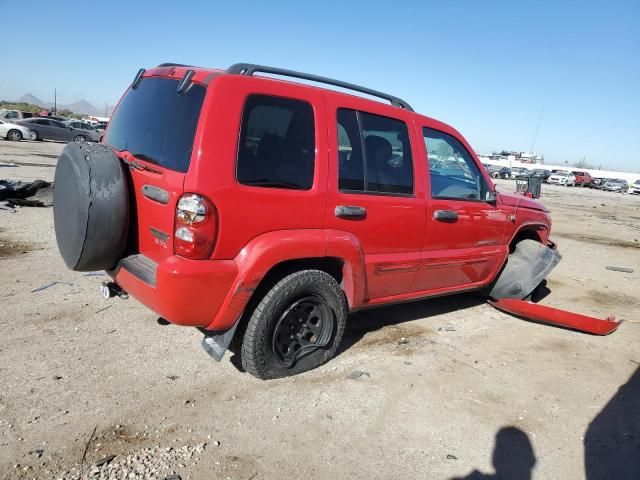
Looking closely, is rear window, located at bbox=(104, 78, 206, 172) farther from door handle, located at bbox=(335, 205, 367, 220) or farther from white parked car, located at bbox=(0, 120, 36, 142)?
white parked car, located at bbox=(0, 120, 36, 142)

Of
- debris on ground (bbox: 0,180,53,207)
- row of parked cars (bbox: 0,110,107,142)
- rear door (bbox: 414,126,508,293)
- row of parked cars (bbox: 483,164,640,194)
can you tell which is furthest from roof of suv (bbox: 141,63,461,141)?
row of parked cars (bbox: 483,164,640,194)

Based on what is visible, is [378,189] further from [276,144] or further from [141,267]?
[141,267]

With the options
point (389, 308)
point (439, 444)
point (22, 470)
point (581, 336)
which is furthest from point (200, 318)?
point (581, 336)

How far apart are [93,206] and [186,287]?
2.49ft

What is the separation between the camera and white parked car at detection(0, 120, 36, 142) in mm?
25109

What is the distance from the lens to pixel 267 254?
9.55 feet

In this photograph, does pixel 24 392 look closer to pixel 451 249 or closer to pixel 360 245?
pixel 360 245

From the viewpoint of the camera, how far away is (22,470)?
7.54 ft

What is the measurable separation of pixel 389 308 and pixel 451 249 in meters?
1.13

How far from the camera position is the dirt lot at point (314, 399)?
255 centimetres

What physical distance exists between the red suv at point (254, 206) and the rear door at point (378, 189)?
1 cm

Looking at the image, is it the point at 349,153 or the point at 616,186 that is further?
the point at 616,186

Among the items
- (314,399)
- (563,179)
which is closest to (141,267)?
(314,399)

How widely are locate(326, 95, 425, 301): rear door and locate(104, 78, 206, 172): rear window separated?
963mm
